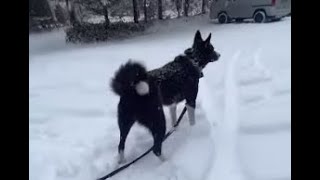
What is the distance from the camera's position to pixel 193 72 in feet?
18.8

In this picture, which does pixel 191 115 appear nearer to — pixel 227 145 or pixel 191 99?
pixel 191 99

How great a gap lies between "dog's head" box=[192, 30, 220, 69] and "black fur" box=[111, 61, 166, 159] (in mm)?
1609

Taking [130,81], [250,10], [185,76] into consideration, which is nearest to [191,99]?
[185,76]

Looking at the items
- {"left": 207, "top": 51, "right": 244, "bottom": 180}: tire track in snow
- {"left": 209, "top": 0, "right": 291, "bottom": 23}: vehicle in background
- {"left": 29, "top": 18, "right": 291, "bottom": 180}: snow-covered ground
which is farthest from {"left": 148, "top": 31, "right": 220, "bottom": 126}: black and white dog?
{"left": 209, "top": 0, "right": 291, "bottom": 23}: vehicle in background

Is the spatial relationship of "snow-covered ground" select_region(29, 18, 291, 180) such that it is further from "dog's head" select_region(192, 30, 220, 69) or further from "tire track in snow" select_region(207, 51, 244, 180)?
"dog's head" select_region(192, 30, 220, 69)

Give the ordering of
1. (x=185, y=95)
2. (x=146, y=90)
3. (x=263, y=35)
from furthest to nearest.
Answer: (x=263, y=35)
(x=185, y=95)
(x=146, y=90)

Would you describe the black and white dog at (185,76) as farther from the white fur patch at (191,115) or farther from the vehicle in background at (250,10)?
the vehicle in background at (250,10)

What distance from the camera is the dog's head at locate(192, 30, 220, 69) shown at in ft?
20.0

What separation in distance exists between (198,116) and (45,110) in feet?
8.30

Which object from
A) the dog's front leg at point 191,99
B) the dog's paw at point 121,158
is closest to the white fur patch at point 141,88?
→ the dog's paw at point 121,158

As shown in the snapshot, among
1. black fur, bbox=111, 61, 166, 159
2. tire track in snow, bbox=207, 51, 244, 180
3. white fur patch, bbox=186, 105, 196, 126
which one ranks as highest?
black fur, bbox=111, 61, 166, 159
